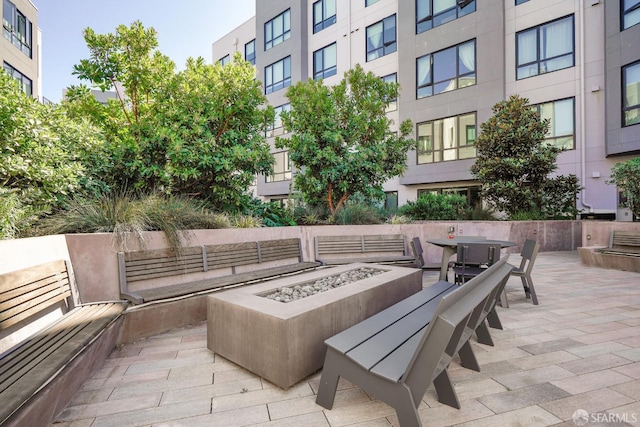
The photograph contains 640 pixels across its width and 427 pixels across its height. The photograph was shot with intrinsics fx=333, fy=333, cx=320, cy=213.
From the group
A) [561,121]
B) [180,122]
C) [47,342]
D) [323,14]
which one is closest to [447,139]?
[561,121]

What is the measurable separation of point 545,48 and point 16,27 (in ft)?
80.1

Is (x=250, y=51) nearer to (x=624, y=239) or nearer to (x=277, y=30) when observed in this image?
(x=277, y=30)

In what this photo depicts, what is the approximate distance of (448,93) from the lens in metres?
15.7

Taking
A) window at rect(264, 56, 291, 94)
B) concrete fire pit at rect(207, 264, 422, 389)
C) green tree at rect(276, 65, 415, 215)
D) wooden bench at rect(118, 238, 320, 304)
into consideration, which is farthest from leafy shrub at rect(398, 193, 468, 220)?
window at rect(264, 56, 291, 94)

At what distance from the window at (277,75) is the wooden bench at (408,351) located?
22.7m

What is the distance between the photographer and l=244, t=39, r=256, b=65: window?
86.4 ft

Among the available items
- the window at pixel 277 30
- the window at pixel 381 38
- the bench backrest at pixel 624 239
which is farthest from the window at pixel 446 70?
the window at pixel 277 30

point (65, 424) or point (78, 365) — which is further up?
point (78, 365)

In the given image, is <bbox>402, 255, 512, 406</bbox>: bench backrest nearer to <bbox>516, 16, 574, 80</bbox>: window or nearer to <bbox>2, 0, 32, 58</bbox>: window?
<bbox>516, 16, 574, 80</bbox>: window

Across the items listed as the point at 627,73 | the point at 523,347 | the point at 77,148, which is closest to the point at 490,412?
the point at 523,347

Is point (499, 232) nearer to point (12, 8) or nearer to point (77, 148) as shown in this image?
point (77, 148)

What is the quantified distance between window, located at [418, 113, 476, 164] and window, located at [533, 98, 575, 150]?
2764mm

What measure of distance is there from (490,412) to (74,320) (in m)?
3.56

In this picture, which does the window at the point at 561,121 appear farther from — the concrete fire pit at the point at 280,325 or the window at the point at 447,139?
the concrete fire pit at the point at 280,325
